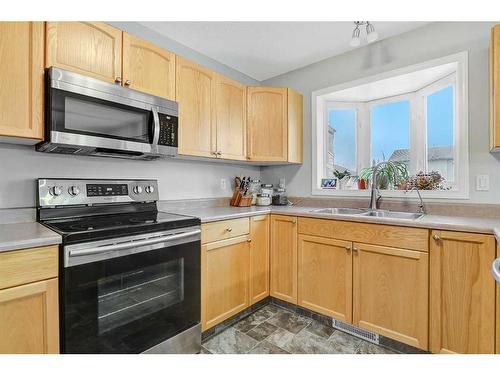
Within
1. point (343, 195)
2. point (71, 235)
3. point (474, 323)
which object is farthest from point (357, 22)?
point (71, 235)

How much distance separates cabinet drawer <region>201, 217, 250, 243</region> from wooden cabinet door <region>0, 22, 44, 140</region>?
1064 millimetres

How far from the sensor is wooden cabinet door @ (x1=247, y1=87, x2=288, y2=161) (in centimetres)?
256

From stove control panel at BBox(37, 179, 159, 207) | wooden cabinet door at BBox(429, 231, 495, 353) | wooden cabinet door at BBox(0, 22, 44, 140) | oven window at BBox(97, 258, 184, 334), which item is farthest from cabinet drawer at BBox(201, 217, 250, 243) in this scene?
wooden cabinet door at BBox(429, 231, 495, 353)

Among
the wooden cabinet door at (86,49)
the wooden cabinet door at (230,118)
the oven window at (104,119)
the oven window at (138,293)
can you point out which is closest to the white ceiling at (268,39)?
the wooden cabinet door at (230,118)

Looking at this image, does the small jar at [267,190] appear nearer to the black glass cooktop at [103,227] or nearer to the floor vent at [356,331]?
the black glass cooktop at [103,227]

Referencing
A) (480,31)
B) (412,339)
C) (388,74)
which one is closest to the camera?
(412,339)

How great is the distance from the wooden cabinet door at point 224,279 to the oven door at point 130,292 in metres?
0.12

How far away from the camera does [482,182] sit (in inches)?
72.0

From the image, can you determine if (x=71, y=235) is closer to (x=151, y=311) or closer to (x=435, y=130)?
(x=151, y=311)

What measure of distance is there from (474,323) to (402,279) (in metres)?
0.37

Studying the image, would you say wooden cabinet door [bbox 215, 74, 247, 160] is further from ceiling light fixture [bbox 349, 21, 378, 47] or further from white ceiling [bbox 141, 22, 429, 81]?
ceiling light fixture [bbox 349, 21, 378, 47]

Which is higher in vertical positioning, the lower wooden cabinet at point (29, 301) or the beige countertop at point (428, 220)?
the beige countertop at point (428, 220)

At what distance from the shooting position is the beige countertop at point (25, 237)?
104 cm

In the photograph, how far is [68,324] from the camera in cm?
116
